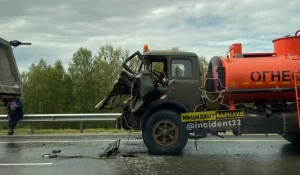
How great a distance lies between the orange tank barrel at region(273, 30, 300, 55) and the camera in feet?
27.9

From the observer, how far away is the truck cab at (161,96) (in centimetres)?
804

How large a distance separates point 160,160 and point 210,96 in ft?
7.09

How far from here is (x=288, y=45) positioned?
8.57 m

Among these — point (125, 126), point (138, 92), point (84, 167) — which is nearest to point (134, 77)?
point (138, 92)

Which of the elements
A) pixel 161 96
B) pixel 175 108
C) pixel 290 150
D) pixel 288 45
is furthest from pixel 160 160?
pixel 288 45

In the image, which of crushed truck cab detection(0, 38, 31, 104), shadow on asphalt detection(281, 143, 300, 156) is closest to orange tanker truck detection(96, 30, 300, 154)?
shadow on asphalt detection(281, 143, 300, 156)

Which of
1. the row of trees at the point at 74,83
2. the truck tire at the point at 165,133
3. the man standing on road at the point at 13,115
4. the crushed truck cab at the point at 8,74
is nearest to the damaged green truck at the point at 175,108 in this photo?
the truck tire at the point at 165,133

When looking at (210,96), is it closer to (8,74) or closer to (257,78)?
(257,78)

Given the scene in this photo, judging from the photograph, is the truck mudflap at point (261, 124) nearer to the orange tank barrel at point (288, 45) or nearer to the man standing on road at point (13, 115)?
the orange tank barrel at point (288, 45)

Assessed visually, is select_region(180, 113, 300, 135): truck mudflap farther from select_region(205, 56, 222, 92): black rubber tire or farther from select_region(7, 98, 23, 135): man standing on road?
select_region(7, 98, 23, 135): man standing on road

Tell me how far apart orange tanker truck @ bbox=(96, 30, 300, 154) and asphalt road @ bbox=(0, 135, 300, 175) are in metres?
0.56

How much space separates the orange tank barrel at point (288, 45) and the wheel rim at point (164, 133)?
318 cm

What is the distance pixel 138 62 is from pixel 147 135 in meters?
1.92

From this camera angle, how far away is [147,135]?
8.04m
